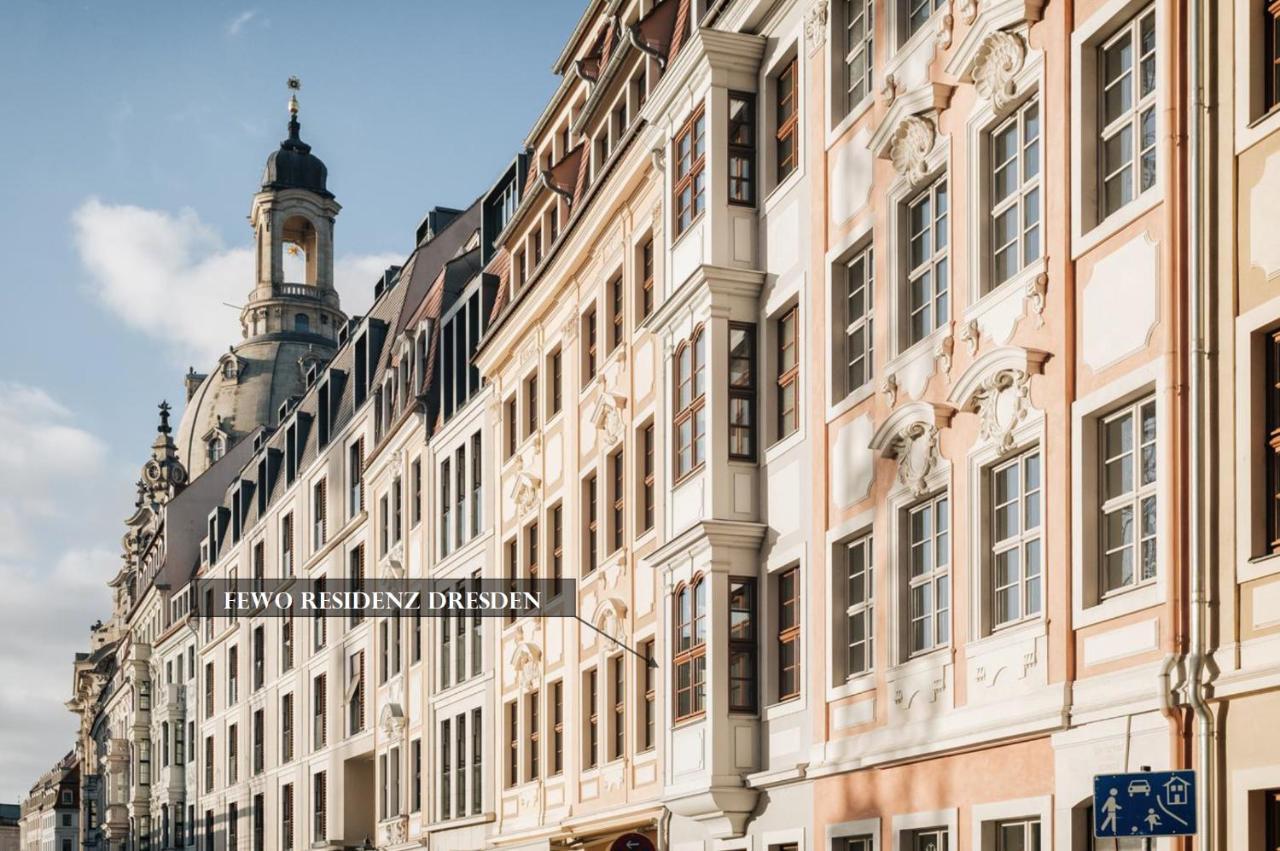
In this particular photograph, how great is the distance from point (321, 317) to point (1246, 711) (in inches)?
5141

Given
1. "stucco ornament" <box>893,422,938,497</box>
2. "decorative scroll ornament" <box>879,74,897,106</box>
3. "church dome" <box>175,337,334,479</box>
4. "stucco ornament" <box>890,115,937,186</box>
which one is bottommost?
"stucco ornament" <box>893,422,938,497</box>

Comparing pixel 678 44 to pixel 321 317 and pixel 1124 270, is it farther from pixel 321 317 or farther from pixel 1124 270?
pixel 321 317

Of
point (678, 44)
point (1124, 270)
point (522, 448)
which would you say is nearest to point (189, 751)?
point (522, 448)

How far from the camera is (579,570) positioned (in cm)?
3491

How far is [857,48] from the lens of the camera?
79.4 feet

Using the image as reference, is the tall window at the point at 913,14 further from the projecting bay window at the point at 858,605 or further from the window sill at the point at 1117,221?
the projecting bay window at the point at 858,605

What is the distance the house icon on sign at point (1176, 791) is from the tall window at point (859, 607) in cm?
772

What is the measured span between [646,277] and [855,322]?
8.60 metres

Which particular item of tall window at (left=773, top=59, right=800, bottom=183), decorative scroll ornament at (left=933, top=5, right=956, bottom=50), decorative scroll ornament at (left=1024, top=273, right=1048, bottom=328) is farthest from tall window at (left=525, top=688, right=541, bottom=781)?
decorative scroll ornament at (left=1024, top=273, right=1048, bottom=328)

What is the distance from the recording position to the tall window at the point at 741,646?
2570 centimetres

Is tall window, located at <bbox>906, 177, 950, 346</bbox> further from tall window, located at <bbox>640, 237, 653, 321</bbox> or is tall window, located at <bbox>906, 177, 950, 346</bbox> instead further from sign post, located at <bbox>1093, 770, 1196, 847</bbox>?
tall window, located at <bbox>640, 237, 653, 321</bbox>

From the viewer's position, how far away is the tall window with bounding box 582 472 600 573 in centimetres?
3438

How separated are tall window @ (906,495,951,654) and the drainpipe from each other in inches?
188

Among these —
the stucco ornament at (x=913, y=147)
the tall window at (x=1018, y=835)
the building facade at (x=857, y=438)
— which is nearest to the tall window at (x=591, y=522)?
the building facade at (x=857, y=438)
